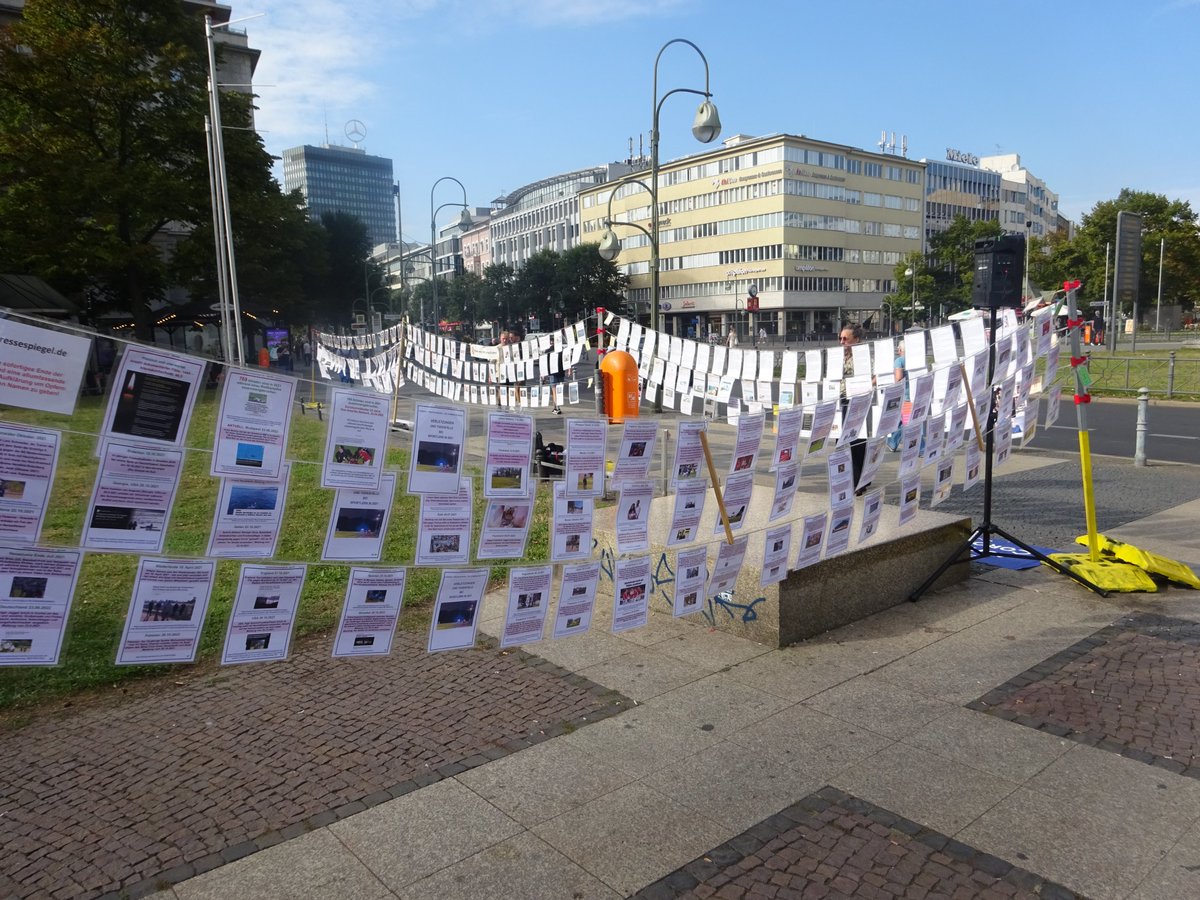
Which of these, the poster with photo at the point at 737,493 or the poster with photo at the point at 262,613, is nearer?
the poster with photo at the point at 262,613

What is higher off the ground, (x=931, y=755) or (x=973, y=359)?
(x=973, y=359)

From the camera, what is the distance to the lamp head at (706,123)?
18766 mm

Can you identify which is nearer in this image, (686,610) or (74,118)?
(686,610)

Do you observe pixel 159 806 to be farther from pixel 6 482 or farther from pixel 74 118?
pixel 74 118

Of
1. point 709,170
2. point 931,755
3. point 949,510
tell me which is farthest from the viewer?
point 709,170

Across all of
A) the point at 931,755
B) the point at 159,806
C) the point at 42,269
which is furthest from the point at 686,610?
the point at 42,269

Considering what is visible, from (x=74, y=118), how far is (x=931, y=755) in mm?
36598

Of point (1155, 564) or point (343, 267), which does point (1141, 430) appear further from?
point (343, 267)

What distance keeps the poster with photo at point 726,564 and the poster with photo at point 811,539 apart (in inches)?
19.6

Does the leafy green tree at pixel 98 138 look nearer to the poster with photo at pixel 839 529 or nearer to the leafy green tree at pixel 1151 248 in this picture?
the poster with photo at pixel 839 529

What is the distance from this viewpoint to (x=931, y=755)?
430 centimetres

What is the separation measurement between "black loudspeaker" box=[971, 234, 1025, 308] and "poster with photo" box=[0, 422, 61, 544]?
249 inches

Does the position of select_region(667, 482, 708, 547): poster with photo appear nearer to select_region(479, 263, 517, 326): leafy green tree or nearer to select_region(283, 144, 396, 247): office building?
select_region(479, 263, 517, 326): leafy green tree

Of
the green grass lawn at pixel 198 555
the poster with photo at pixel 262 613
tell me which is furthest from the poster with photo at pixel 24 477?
the poster with photo at pixel 262 613
